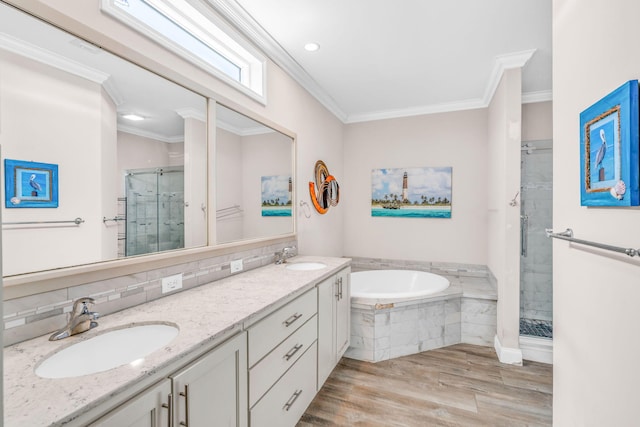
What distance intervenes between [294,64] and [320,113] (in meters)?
0.86

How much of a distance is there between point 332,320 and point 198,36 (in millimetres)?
2097

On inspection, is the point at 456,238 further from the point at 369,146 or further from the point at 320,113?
the point at 320,113

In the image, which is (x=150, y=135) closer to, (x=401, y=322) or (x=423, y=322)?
(x=401, y=322)

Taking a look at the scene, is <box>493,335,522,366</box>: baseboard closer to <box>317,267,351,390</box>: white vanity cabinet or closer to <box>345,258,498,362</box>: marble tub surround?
<box>345,258,498,362</box>: marble tub surround

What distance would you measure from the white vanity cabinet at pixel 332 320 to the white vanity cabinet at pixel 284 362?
10 cm

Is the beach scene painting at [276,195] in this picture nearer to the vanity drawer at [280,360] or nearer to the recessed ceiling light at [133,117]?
the vanity drawer at [280,360]

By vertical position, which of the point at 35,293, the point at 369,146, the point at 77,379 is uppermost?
the point at 369,146

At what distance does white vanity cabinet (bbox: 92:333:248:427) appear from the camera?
88 centimetres

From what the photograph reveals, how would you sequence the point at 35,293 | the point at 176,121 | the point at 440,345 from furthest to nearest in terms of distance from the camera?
the point at 440,345 → the point at 176,121 → the point at 35,293

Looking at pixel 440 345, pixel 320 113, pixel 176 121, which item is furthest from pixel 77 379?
pixel 320 113

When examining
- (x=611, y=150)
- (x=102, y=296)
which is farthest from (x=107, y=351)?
(x=611, y=150)

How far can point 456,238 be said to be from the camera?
12.7 ft

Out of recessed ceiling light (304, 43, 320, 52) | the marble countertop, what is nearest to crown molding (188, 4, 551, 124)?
recessed ceiling light (304, 43, 320, 52)

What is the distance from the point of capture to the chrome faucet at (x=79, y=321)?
1.10m
